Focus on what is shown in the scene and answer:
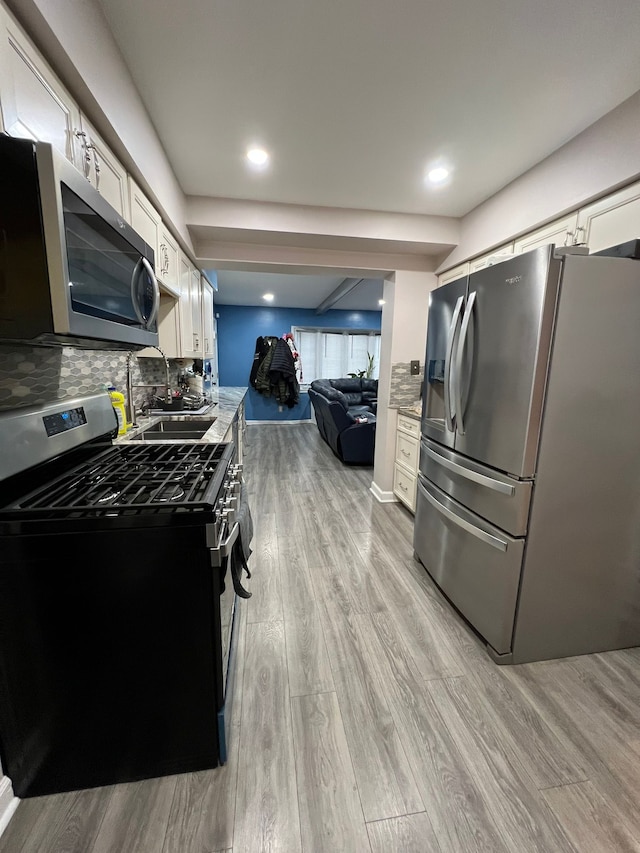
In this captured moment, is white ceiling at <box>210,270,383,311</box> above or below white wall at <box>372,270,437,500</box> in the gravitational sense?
above

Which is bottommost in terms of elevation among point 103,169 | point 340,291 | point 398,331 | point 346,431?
point 346,431

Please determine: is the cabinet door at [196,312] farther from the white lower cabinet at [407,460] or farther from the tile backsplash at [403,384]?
the white lower cabinet at [407,460]

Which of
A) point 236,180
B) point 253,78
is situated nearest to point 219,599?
point 253,78

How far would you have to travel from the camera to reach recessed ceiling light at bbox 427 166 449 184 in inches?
82.9

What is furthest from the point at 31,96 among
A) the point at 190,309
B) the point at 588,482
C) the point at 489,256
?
the point at 489,256

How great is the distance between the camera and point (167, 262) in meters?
2.22

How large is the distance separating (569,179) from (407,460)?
2.12 metres

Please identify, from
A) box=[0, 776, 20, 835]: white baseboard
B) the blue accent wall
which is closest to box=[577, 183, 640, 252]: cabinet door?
box=[0, 776, 20, 835]: white baseboard

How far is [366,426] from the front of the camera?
4461 mm

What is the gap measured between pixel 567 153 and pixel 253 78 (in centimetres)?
163

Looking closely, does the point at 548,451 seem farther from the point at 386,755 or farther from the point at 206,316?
the point at 206,316

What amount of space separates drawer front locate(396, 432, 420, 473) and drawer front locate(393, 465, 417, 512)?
8cm

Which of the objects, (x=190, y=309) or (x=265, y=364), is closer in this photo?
(x=190, y=309)

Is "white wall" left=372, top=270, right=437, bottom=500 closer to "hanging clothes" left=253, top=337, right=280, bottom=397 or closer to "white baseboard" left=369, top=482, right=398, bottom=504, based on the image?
"white baseboard" left=369, top=482, right=398, bottom=504
